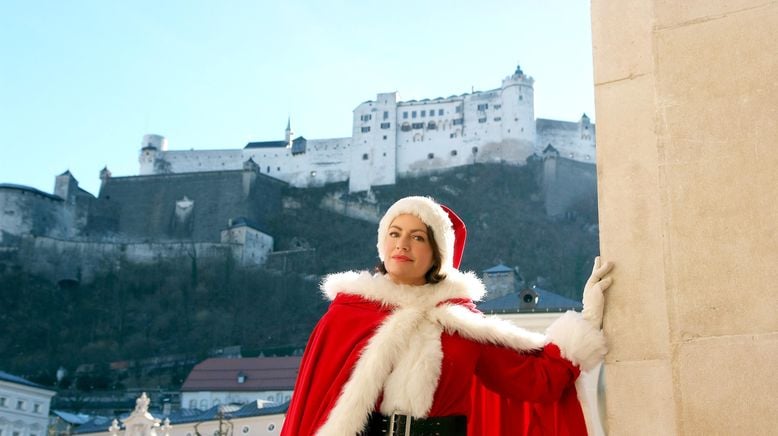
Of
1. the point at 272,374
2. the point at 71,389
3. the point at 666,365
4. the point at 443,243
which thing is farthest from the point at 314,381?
the point at 71,389

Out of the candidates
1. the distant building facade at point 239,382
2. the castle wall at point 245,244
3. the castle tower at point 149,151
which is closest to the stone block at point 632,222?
the distant building facade at point 239,382

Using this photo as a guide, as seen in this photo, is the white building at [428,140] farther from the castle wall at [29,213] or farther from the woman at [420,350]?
the woman at [420,350]

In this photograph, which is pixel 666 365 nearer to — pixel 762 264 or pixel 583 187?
pixel 762 264

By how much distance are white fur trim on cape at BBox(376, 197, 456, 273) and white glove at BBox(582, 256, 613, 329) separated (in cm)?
52

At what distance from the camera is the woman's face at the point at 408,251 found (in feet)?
9.79

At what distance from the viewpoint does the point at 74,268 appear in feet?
210

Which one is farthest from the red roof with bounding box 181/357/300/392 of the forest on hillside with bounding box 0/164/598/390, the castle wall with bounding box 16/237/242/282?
the castle wall with bounding box 16/237/242/282

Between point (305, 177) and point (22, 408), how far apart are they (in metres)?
32.9

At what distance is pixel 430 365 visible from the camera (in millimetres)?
2770

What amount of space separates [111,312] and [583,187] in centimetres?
3364

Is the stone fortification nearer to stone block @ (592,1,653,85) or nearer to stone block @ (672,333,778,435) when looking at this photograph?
stone block @ (592,1,653,85)

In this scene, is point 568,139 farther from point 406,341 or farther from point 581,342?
point 581,342

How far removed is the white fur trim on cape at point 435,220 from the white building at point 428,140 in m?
65.5

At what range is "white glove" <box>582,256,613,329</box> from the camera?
2.58 metres
